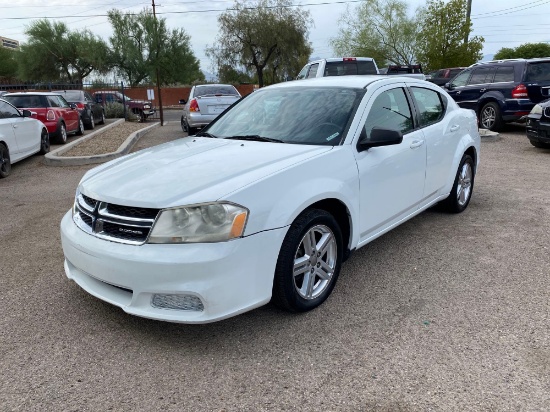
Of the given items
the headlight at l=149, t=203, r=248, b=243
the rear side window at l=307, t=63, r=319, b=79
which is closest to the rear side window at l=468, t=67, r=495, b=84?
the rear side window at l=307, t=63, r=319, b=79

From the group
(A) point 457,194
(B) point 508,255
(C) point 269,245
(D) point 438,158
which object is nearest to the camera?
(C) point 269,245

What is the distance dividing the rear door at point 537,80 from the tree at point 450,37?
70.3 ft

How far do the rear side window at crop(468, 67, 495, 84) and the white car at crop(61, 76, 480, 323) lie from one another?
951 centimetres

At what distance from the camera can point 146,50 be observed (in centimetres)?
4675

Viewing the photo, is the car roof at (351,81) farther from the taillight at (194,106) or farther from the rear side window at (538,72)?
the rear side window at (538,72)

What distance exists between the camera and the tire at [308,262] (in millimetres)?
2988

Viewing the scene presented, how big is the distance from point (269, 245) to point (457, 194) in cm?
328

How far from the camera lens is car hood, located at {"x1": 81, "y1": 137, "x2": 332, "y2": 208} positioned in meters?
A: 2.83

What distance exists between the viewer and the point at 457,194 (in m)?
5.34

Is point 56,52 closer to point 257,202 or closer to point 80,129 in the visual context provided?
point 80,129

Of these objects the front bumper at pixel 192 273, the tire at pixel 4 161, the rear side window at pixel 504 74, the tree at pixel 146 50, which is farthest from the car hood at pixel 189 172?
the tree at pixel 146 50

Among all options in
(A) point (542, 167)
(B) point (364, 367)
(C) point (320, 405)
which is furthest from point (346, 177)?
(A) point (542, 167)

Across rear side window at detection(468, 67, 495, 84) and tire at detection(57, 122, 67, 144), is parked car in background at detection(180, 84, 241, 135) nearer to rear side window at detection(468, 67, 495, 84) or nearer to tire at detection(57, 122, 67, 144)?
tire at detection(57, 122, 67, 144)

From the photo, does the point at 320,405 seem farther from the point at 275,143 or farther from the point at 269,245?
the point at 275,143
